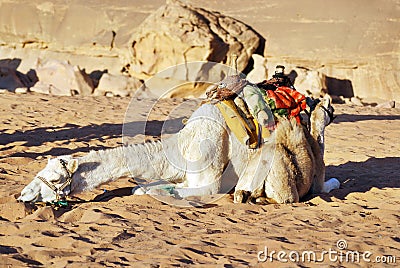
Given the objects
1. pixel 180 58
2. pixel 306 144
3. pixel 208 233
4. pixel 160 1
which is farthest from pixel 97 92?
pixel 208 233

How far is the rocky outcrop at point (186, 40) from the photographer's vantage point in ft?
63.5

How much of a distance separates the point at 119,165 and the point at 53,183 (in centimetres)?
59

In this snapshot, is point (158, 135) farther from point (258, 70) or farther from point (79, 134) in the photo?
point (258, 70)

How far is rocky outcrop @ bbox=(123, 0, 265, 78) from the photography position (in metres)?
19.4

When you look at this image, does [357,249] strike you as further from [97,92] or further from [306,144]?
[97,92]

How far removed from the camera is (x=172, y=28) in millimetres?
19344

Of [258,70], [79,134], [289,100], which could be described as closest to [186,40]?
[258,70]

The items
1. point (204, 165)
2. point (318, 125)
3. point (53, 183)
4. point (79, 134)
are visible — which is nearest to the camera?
point (53, 183)

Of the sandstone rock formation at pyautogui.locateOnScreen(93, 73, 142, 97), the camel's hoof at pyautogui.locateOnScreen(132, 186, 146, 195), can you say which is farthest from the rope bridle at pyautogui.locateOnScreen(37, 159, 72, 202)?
the sandstone rock formation at pyautogui.locateOnScreen(93, 73, 142, 97)

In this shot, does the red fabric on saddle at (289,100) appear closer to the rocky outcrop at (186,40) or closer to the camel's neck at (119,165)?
the camel's neck at (119,165)

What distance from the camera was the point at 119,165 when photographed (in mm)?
6152

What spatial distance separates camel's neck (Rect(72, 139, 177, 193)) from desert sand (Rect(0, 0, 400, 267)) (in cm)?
25

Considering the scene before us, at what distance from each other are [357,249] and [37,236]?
237 centimetres

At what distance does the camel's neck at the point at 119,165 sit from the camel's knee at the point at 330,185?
2.01 meters
